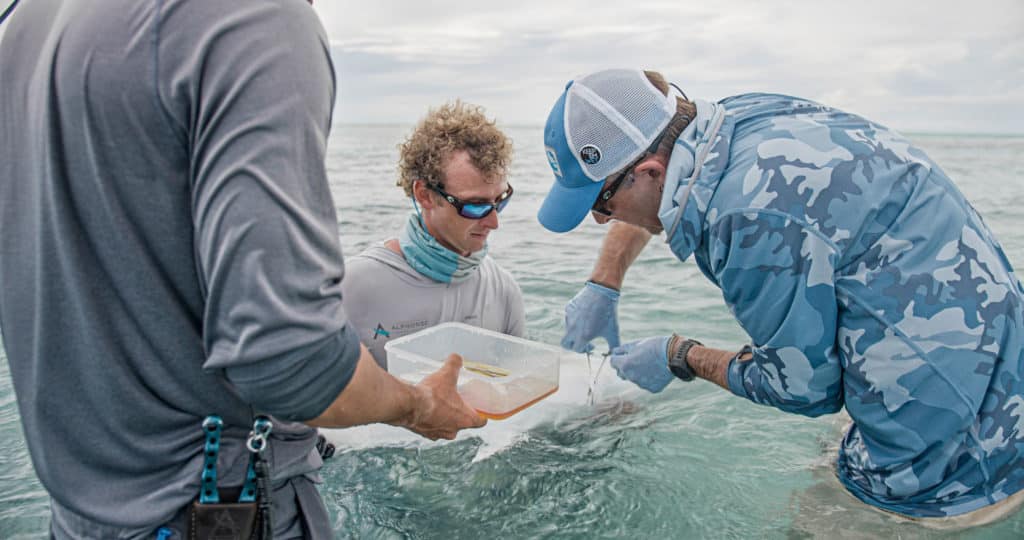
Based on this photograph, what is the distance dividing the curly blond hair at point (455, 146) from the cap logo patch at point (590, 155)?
1.26 metres

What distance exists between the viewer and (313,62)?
131 cm

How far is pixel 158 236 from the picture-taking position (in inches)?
52.4

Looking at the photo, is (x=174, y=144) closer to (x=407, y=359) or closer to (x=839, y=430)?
(x=407, y=359)

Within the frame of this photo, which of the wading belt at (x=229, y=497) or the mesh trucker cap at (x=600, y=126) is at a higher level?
the mesh trucker cap at (x=600, y=126)

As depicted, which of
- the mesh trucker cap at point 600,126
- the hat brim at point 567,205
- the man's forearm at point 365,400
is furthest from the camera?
the hat brim at point 567,205

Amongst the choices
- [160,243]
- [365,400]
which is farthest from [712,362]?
[160,243]

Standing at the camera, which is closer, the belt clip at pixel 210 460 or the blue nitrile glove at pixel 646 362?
Answer: the belt clip at pixel 210 460

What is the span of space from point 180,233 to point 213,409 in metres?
0.37

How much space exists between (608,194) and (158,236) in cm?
150

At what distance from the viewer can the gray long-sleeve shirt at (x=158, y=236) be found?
124cm

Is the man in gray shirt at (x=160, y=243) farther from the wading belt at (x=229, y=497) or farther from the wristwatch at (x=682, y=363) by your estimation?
the wristwatch at (x=682, y=363)

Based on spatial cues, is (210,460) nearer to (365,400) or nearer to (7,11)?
(365,400)

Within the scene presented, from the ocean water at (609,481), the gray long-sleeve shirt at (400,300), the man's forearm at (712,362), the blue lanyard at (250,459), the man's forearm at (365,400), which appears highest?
the man's forearm at (365,400)

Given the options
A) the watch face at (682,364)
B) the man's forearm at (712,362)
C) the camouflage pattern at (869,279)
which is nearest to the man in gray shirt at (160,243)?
the camouflage pattern at (869,279)
